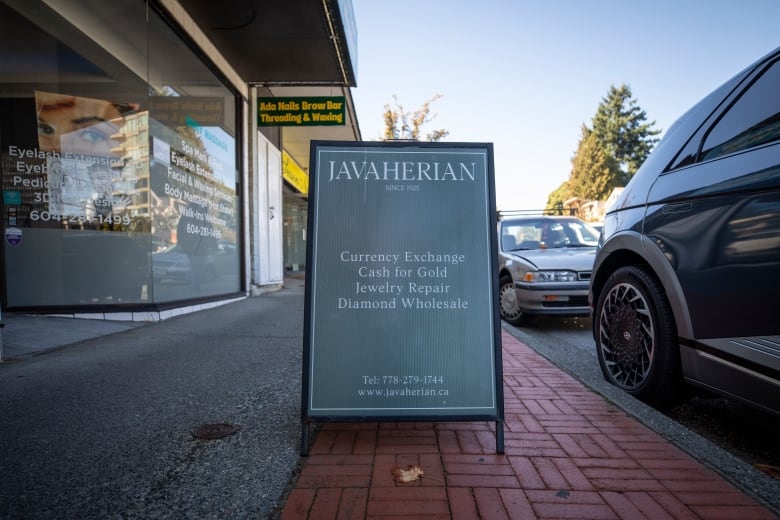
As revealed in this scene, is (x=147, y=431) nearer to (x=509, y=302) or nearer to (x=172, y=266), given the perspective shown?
(x=172, y=266)

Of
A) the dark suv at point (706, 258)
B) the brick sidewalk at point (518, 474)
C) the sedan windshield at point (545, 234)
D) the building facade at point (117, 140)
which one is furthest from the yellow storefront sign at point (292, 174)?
the brick sidewalk at point (518, 474)

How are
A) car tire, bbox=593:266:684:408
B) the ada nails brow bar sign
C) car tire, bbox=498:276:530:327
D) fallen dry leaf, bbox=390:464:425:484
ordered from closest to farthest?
Answer: fallen dry leaf, bbox=390:464:425:484
the ada nails brow bar sign
car tire, bbox=593:266:684:408
car tire, bbox=498:276:530:327

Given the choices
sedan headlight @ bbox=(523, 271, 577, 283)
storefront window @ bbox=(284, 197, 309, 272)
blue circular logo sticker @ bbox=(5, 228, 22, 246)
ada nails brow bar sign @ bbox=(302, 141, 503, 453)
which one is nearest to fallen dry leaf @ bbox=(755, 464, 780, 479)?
ada nails brow bar sign @ bbox=(302, 141, 503, 453)

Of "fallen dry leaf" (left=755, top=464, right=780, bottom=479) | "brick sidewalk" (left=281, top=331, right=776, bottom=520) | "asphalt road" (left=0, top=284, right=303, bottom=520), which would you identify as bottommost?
"fallen dry leaf" (left=755, top=464, right=780, bottom=479)

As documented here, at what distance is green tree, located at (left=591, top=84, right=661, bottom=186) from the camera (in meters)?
64.8

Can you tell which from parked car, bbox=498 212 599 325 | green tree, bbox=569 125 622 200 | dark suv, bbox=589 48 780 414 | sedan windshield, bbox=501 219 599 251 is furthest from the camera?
green tree, bbox=569 125 622 200

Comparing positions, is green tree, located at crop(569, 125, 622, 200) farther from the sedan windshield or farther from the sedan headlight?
the sedan headlight

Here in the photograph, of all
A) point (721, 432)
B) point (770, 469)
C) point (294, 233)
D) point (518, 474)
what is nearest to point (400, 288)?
point (518, 474)

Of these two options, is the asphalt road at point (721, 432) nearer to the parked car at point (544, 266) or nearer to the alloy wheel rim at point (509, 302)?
the parked car at point (544, 266)

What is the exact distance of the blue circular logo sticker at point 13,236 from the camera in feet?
17.2

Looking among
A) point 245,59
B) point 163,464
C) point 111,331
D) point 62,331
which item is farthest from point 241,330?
point 245,59

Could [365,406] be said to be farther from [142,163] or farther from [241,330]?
[142,163]

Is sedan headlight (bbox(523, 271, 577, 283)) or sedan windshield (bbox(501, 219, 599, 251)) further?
sedan windshield (bbox(501, 219, 599, 251))

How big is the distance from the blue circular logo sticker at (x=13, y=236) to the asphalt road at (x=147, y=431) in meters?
1.89
